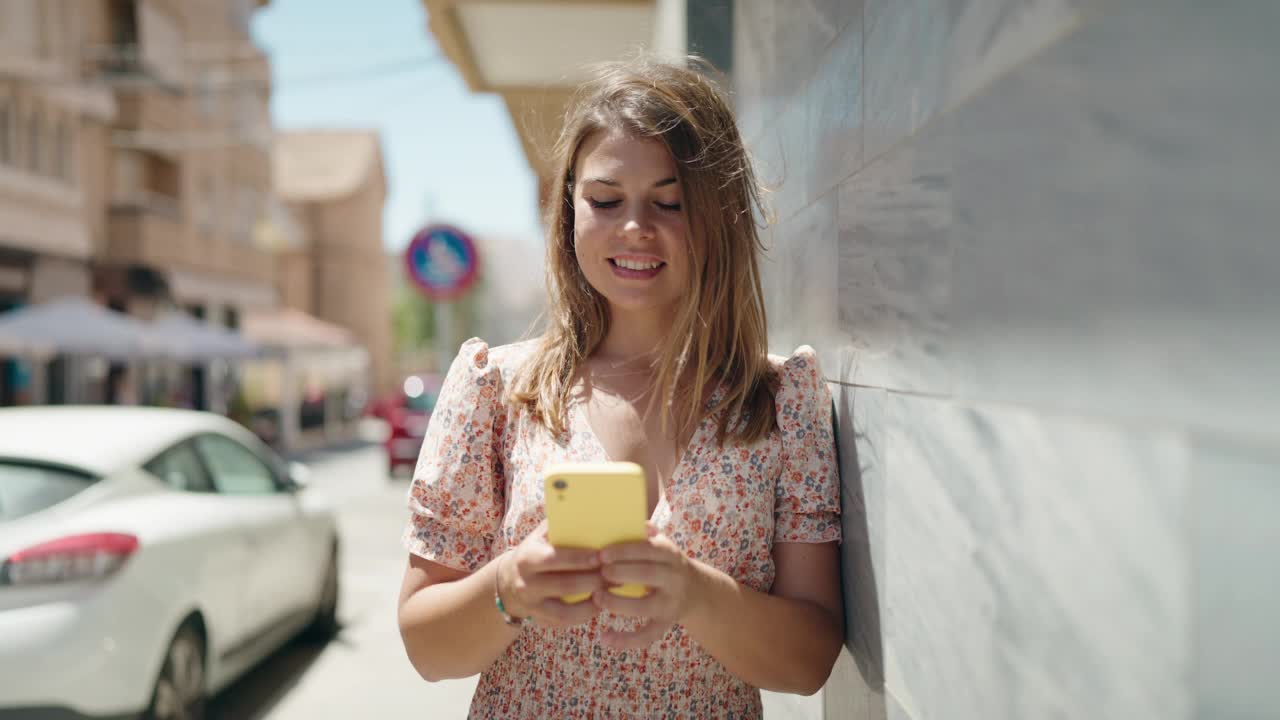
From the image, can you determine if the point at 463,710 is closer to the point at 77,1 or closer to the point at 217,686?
the point at 217,686

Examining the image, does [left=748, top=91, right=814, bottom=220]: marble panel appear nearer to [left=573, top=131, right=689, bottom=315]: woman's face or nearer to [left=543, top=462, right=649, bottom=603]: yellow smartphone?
[left=573, top=131, right=689, bottom=315]: woman's face

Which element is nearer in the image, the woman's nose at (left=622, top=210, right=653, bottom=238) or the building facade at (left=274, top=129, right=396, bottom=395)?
the woman's nose at (left=622, top=210, right=653, bottom=238)

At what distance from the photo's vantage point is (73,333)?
1316 cm

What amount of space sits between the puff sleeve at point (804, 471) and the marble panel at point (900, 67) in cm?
46

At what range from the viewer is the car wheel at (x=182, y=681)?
4.16 m

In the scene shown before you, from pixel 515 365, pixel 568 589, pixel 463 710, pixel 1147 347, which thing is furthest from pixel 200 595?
pixel 1147 347

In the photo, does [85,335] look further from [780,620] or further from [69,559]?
[780,620]

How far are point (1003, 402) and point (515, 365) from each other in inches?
42.9

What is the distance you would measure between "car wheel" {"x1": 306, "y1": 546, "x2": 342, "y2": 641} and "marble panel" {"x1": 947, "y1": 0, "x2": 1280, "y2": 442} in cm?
615

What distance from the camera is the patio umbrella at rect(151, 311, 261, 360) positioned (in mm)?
15969

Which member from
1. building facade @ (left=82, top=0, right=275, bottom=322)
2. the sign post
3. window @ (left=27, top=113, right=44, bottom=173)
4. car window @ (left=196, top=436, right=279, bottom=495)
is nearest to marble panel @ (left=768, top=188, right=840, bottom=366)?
car window @ (left=196, top=436, right=279, bottom=495)

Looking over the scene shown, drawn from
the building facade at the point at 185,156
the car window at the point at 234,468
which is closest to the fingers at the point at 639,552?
the car window at the point at 234,468

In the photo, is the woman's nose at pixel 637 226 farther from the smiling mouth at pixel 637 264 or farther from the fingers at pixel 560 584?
the fingers at pixel 560 584

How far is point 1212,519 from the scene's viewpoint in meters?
0.77
